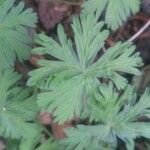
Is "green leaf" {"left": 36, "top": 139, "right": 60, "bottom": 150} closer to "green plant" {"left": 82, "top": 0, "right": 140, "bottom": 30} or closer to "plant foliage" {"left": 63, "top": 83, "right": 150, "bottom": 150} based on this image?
"plant foliage" {"left": 63, "top": 83, "right": 150, "bottom": 150}

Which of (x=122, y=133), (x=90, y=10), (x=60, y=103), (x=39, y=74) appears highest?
(x=90, y=10)

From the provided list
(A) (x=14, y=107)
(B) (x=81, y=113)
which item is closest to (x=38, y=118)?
(A) (x=14, y=107)

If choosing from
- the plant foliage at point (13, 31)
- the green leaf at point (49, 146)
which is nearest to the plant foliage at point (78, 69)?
the plant foliage at point (13, 31)

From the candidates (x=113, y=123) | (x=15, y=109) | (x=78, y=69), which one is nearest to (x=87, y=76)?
(x=78, y=69)

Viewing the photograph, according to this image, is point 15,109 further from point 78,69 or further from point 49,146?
point 78,69

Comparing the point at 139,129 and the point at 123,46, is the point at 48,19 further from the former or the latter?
the point at 139,129

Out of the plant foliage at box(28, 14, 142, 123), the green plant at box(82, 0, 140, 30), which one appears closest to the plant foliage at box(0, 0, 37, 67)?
the plant foliage at box(28, 14, 142, 123)
